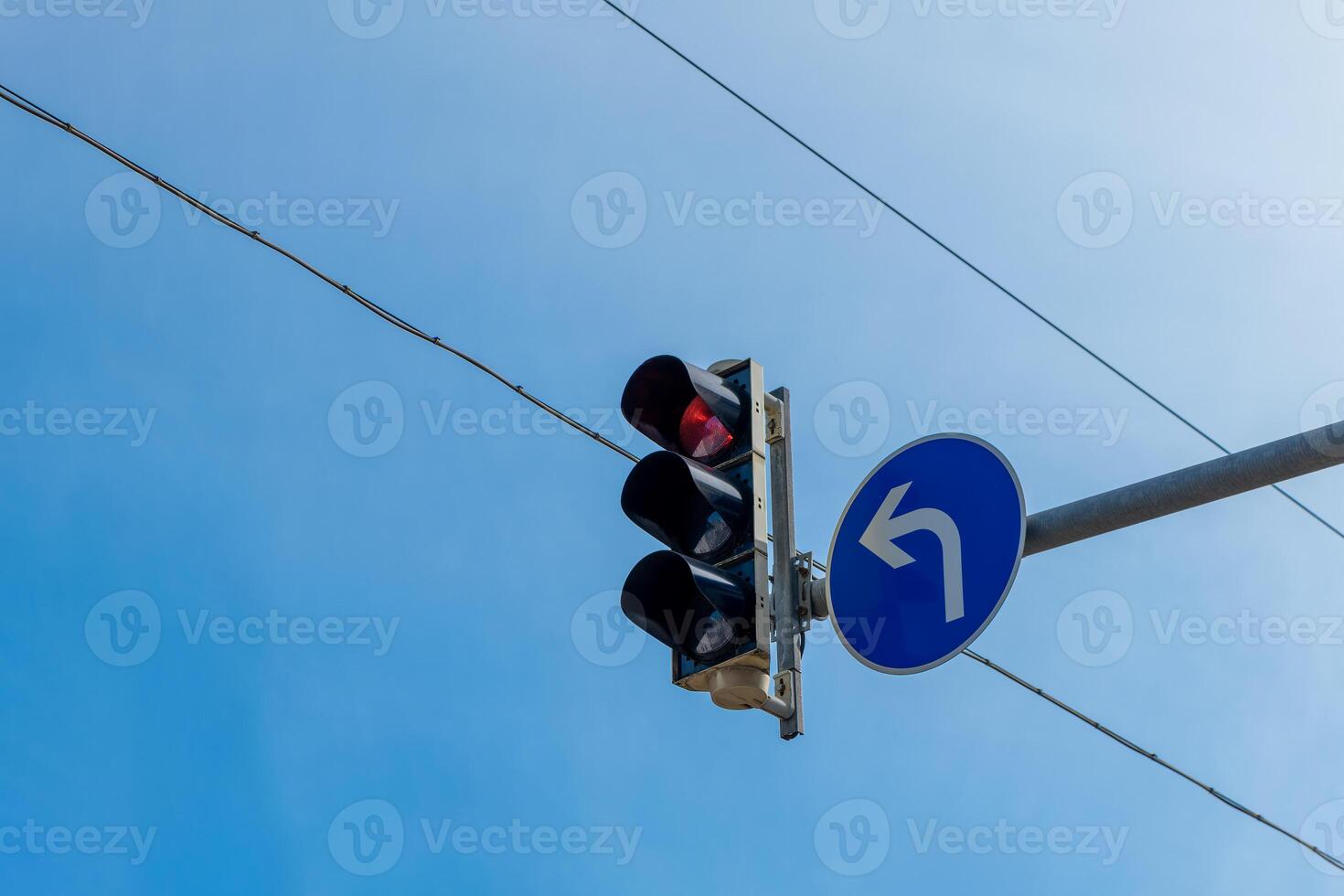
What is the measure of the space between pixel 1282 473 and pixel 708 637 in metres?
1.73

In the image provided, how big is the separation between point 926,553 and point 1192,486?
102 centimetres

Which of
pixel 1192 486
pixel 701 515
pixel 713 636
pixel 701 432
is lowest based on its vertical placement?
pixel 713 636

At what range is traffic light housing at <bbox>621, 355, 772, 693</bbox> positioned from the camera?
496cm

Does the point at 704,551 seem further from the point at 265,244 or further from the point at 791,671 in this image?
the point at 265,244

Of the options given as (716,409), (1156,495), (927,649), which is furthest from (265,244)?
(1156,495)

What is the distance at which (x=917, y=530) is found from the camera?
5160mm

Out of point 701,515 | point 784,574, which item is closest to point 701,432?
point 701,515

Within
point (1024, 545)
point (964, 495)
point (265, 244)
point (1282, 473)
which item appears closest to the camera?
point (1282, 473)

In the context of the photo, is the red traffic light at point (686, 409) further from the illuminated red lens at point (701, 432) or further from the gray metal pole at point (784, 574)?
the gray metal pole at point (784, 574)

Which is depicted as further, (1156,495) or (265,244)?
(265,244)

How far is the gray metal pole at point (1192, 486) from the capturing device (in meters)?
4.09

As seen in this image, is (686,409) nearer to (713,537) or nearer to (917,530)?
(713,537)

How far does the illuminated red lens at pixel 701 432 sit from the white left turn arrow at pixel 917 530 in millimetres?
541

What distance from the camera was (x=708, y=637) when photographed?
16.5ft
